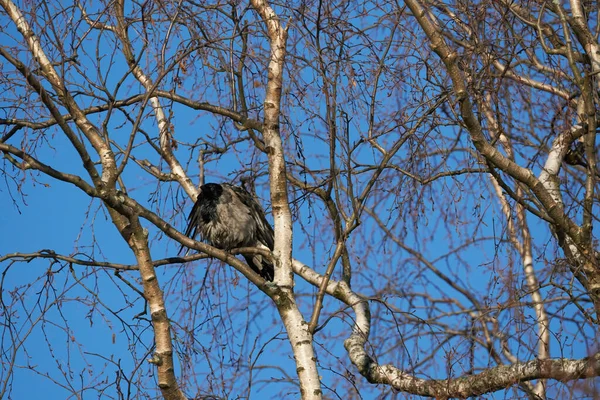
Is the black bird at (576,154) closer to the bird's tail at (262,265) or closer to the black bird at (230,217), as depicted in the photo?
the bird's tail at (262,265)

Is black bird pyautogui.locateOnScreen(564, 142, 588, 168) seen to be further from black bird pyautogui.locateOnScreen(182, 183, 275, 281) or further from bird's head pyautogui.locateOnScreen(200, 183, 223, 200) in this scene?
bird's head pyautogui.locateOnScreen(200, 183, 223, 200)

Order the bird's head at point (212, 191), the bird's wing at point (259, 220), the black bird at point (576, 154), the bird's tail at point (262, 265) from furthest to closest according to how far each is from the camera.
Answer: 1. the bird's head at point (212, 191)
2. the bird's wing at point (259, 220)
3. the bird's tail at point (262, 265)
4. the black bird at point (576, 154)

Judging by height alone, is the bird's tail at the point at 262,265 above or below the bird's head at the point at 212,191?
below

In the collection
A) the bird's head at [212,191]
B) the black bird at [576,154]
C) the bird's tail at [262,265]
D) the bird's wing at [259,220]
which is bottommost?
the black bird at [576,154]

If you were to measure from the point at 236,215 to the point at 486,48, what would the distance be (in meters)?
3.23

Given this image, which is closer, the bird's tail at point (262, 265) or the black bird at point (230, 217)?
the bird's tail at point (262, 265)

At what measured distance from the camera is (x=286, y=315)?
4.59m

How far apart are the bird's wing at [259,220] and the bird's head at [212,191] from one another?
0.40ft

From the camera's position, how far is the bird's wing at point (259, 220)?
6.81 metres

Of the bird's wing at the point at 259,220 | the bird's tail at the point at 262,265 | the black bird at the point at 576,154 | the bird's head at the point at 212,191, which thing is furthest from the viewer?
the bird's head at the point at 212,191

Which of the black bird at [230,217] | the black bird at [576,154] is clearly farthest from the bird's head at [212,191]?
the black bird at [576,154]

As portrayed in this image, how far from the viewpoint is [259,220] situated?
22.5 ft

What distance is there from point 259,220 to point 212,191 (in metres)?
0.52

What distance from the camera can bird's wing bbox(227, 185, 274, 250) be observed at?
681 cm
